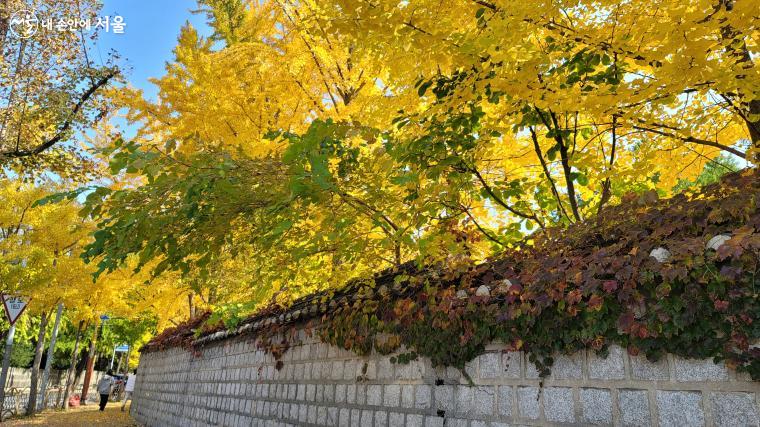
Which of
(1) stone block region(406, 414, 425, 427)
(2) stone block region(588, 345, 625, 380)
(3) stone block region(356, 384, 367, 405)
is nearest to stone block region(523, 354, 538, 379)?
(2) stone block region(588, 345, 625, 380)

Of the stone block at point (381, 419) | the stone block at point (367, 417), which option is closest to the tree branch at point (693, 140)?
the stone block at point (381, 419)

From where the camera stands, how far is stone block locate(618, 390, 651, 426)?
98.4 inches

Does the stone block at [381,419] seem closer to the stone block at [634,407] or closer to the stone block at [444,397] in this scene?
the stone block at [444,397]

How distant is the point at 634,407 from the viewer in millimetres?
2535

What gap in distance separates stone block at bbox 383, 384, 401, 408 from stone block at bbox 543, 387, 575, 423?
159cm

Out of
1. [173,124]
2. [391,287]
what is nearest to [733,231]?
[391,287]

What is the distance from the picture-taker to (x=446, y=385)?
3.73 meters

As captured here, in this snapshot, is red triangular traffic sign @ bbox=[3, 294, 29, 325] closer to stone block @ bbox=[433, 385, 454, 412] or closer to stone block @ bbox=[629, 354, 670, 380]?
stone block @ bbox=[433, 385, 454, 412]

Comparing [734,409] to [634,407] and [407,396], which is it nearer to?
[634,407]

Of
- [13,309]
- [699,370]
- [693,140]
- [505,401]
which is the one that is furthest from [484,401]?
[13,309]

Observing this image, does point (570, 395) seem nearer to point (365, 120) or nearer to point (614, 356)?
point (614, 356)

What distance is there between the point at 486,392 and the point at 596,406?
835 millimetres

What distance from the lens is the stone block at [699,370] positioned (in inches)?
A: 87.9

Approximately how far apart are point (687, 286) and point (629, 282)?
25 cm
